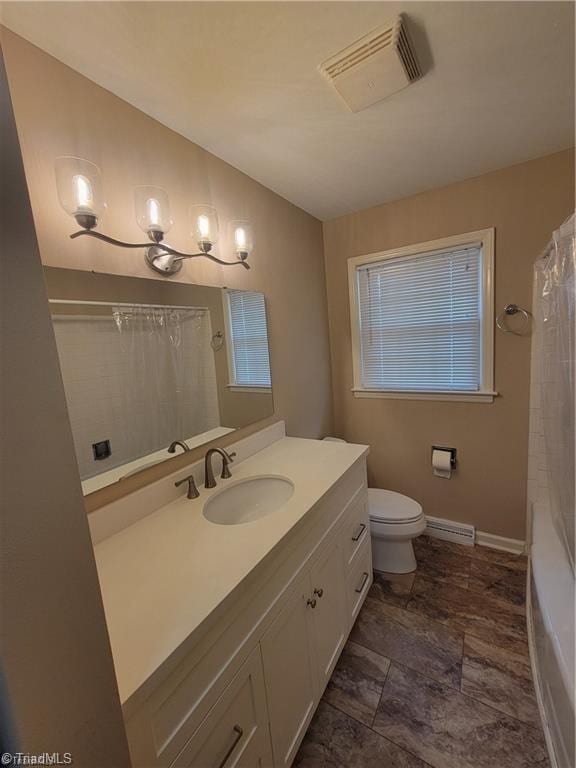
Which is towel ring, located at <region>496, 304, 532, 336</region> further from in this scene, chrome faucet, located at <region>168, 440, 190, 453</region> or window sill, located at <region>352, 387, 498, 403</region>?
chrome faucet, located at <region>168, 440, 190, 453</region>

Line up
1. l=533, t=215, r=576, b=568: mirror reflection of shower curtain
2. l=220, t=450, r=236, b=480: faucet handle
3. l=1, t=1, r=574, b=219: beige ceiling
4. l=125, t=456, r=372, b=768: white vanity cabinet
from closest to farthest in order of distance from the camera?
l=125, t=456, r=372, b=768: white vanity cabinet → l=1, t=1, r=574, b=219: beige ceiling → l=533, t=215, r=576, b=568: mirror reflection of shower curtain → l=220, t=450, r=236, b=480: faucet handle

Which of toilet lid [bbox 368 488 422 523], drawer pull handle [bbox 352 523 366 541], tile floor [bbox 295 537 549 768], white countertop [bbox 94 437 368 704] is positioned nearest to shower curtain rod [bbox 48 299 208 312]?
white countertop [bbox 94 437 368 704]

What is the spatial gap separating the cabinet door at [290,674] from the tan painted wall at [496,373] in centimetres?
146

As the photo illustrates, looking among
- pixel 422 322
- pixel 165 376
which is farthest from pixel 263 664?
pixel 422 322

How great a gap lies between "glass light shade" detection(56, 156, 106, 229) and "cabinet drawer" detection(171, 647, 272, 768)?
1.38 metres

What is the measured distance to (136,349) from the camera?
1189 mm

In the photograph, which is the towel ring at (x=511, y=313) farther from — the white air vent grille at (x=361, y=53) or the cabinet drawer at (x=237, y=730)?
the cabinet drawer at (x=237, y=730)

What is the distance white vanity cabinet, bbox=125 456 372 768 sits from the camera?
2.10ft

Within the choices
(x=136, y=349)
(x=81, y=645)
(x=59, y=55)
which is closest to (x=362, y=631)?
(x=81, y=645)

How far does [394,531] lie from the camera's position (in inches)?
71.8

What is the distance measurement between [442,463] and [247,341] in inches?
61.0

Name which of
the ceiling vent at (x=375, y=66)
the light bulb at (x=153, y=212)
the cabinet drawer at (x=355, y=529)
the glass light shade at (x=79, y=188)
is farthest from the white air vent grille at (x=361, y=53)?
the cabinet drawer at (x=355, y=529)

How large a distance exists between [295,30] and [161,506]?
5.41ft

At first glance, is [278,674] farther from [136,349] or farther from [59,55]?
[59,55]
